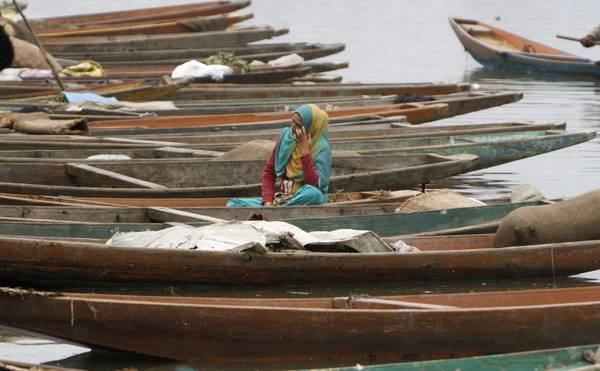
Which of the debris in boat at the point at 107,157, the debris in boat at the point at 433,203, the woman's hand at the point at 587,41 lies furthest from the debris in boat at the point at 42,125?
the woman's hand at the point at 587,41

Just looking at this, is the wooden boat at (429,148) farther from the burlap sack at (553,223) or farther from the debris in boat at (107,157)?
the burlap sack at (553,223)

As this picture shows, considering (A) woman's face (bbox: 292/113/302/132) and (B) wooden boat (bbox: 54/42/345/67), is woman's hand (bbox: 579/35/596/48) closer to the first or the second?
(B) wooden boat (bbox: 54/42/345/67)

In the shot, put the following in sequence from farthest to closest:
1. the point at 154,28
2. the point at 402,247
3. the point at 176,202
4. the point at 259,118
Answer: the point at 154,28
the point at 259,118
the point at 176,202
the point at 402,247

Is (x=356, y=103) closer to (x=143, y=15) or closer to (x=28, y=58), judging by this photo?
(x=28, y=58)

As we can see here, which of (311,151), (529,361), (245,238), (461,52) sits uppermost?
(311,151)

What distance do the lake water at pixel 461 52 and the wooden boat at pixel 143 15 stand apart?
83.0 inches

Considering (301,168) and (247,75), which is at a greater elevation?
(301,168)

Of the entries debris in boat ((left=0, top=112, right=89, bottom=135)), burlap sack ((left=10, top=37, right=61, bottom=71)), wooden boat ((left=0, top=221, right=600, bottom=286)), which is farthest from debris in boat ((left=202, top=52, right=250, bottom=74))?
wooden boat ((left=0, top=221, right=600, bottom=286))

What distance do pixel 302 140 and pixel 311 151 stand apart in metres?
0.21

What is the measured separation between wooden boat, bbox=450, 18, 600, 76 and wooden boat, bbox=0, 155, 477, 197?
983cm

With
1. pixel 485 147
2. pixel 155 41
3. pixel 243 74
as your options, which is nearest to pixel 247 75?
pixel 243 74

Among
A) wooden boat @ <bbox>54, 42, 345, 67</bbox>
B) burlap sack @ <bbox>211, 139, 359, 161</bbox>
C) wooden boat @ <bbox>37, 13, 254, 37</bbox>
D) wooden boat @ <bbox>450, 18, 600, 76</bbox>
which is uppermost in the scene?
burlap sack @ <bbox>211, 139, 359, 161</bbox>

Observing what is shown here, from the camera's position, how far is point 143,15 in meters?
20.3

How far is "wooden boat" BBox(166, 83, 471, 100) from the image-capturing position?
13.5 metres
